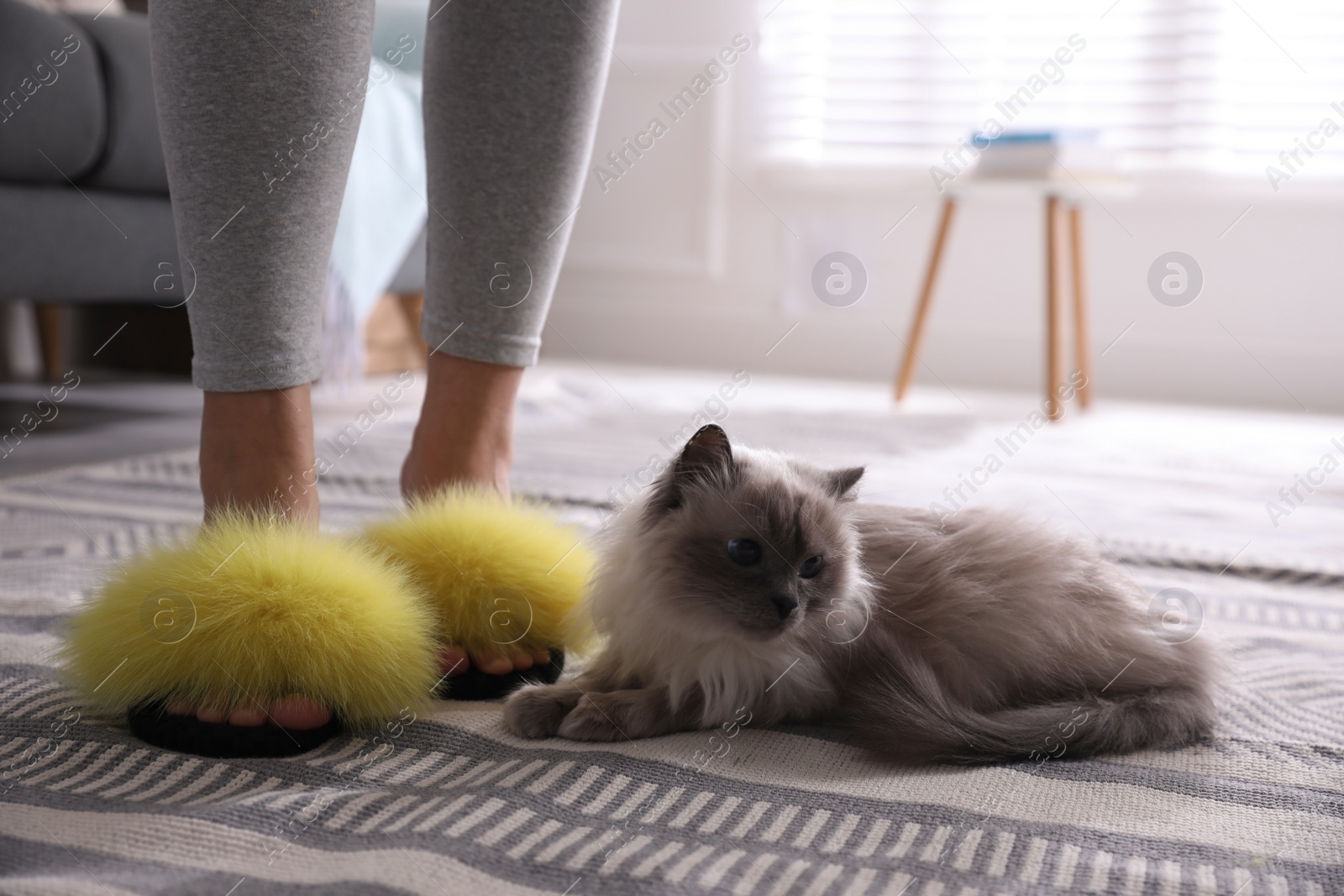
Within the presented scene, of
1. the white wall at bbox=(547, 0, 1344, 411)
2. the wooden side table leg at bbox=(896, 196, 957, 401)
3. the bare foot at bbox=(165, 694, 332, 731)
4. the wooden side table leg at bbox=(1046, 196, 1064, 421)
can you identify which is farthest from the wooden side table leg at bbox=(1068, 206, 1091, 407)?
the bare foot at bbox=(165, 694, 332, 731)

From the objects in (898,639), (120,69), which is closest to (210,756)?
(898,639)

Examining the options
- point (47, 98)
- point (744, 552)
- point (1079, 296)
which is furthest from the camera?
point (1079, 296)

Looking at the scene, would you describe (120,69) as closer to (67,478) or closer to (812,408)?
(67,478)

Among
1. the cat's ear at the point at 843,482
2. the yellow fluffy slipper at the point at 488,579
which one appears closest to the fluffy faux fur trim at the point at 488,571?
the yellow fluffy slipper at the point at 488,579

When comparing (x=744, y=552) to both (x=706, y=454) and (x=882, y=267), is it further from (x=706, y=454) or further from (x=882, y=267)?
(x=882, y=267)

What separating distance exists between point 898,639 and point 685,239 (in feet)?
11.2

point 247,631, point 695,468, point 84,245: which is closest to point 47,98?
point 84,245

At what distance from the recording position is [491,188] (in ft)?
3.45

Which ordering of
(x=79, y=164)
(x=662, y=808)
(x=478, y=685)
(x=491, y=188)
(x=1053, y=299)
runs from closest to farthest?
(x=662, y=808), (x=478, y=685), (x=491, y=188), (x=79, y=164), (x=1053, y=299)

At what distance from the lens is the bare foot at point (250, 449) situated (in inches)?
34.8

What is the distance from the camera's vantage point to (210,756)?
0.77 meters

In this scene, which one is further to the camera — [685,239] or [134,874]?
[685,239]

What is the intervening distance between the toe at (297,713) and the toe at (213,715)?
0.03 meters

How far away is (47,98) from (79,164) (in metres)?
0.15
